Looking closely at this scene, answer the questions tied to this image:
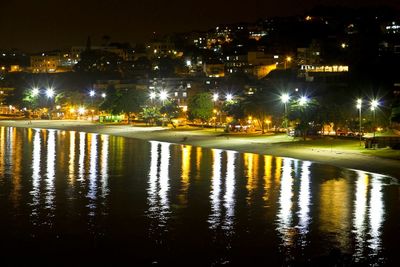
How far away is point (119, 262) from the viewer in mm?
21719

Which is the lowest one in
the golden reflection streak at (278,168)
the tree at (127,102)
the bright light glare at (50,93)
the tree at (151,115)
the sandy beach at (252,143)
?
the golden reflection streak at (278,168)

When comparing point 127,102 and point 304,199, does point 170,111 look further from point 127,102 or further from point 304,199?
point 304,199

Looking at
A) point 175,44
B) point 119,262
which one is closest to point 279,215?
point 119,262

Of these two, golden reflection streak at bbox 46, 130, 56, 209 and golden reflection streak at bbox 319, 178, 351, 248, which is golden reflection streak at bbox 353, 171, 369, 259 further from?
golden reflection streak at bbox 46, 130, 56, 209

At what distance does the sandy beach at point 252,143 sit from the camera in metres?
41.4

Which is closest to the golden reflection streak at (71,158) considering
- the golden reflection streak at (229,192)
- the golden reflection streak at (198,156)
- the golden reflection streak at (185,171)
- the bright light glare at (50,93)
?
the golden reflection streak at (185,171)

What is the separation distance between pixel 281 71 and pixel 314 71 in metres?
13.0

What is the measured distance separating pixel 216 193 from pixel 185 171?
8148 millimetres

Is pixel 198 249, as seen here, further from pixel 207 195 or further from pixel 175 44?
pixel 175 44

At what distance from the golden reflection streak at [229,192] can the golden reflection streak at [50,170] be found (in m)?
7.27

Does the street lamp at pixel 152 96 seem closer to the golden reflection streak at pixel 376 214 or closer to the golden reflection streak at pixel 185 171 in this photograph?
the golden reflection streak at pixel 185 171

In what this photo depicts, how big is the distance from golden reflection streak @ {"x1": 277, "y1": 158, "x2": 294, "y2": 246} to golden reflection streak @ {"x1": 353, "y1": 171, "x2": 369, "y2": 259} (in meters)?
2.23

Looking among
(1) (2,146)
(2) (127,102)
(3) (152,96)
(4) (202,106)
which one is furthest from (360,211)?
(3) (152,96)

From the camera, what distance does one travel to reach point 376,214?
28.6 m
